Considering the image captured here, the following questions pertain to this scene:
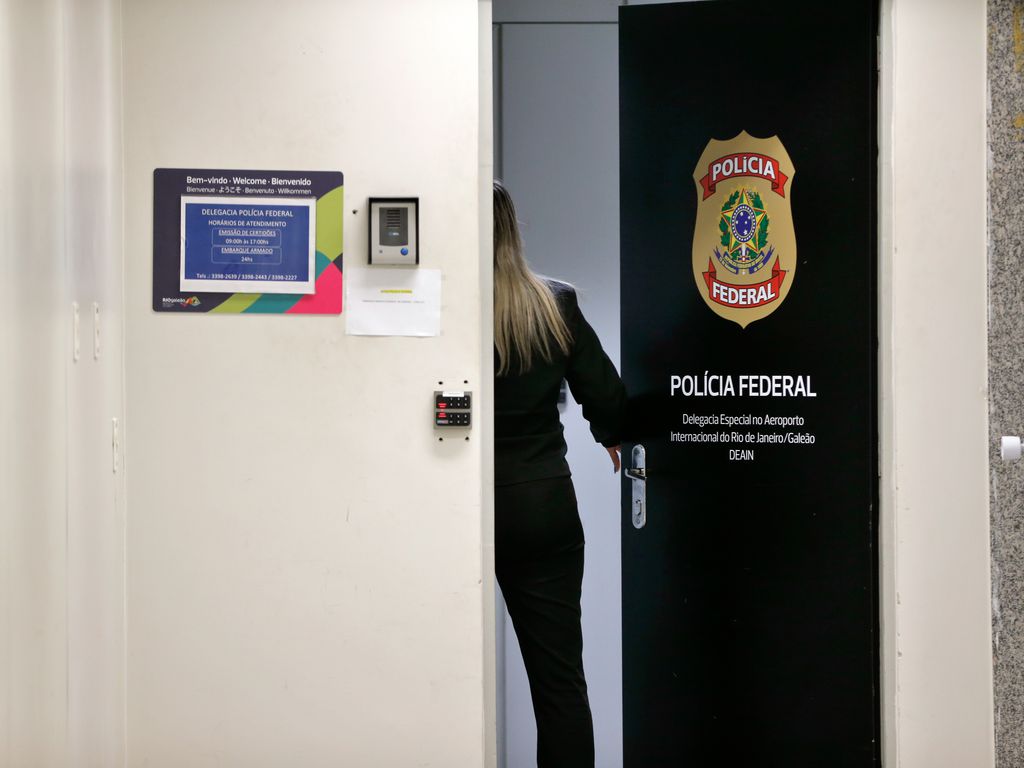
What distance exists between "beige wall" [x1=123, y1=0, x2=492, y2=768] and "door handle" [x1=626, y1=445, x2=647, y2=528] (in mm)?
492

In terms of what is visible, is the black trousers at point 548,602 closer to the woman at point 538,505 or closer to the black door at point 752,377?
the woman at point 538,505

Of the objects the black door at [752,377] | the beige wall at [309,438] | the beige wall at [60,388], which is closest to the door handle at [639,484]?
the black door at [752,377]

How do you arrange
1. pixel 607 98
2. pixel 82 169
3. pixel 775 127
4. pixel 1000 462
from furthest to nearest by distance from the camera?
1. pixel 607 98
2. pixel 775 127
3. pixel 1000 462
4. pixel 82 169

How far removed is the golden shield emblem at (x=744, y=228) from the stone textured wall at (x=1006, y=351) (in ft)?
1.49

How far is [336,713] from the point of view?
2.03m

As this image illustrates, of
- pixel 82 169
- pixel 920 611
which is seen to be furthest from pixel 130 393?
pixel 920 611

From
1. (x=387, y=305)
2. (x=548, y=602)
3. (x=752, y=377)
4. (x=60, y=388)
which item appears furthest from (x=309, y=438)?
(x=752, y=377)

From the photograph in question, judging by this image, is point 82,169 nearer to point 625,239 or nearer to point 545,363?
point 545,363

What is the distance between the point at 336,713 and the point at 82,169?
1.33 m

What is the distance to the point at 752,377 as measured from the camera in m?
2.20

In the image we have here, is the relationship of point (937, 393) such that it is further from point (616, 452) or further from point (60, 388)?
point (60, 388)

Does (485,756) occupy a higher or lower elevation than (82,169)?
lower

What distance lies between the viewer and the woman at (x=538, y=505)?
2.21 metres

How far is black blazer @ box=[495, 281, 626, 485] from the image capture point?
222 cm
